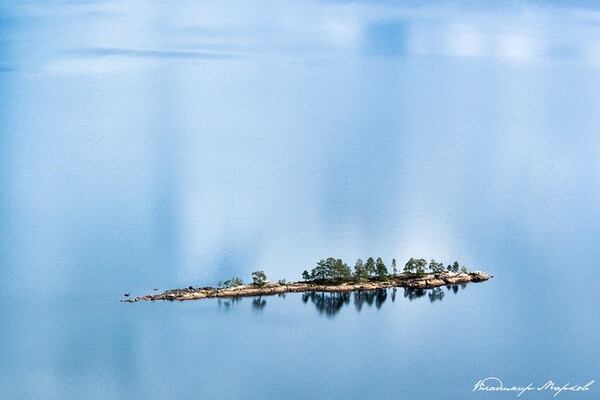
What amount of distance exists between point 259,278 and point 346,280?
1261 millimetres

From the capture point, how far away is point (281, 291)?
13992mm

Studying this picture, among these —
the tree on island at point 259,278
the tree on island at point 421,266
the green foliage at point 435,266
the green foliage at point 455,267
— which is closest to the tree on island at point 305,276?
the tree on island at point 259,278

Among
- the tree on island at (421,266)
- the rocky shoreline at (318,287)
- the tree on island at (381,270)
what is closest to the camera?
the rocky shoreline at (318,287)

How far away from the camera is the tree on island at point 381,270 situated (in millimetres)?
14352

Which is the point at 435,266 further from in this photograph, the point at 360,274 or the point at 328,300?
the point at 328,300

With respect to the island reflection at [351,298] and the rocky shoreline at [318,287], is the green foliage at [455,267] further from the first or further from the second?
the island reflection at [351,298]

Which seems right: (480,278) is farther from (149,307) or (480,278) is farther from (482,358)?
(149,307)

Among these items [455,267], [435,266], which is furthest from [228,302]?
[455,267]

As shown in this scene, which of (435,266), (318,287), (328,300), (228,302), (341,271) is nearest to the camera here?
(228,302)

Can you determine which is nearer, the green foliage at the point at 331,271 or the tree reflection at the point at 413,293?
the tree reflection at the point at 413,293

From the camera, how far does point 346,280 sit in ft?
47.0

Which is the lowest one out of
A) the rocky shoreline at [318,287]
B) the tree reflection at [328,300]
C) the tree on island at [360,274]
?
the tree reflection at [328,300]

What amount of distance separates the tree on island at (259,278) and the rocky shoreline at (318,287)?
5cm

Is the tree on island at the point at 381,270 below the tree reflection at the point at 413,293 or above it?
above
